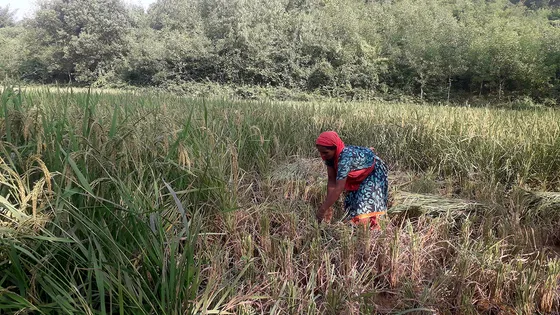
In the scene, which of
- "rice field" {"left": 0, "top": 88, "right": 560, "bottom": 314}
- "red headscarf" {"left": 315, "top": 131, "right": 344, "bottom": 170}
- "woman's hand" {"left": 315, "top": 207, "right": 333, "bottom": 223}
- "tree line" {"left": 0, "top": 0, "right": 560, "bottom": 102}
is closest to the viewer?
"rice field" {"left": 0, "top": 88, "right": 560, "bottom": 314}

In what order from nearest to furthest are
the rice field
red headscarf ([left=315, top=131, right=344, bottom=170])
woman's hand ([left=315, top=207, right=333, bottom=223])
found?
the rice field → woman's hand ([left=315, top=207, right=333, bottom=223]) → red headscarf ([left=315, top=131, right=344, bottom=170])

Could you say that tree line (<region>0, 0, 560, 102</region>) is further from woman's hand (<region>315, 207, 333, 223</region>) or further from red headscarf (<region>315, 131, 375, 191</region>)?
woman's hand (<region>315, 207, 333, 223</region>)

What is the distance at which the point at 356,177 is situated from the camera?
269 centimetres

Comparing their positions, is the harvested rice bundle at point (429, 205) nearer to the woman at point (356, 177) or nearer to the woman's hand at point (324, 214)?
the woman at point (356, 177)

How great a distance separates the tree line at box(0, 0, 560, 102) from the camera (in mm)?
16422

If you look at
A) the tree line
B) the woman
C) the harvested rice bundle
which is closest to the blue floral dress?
the woman

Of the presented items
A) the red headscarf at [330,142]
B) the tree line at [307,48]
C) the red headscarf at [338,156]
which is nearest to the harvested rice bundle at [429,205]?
the red headscarf at [338,156]

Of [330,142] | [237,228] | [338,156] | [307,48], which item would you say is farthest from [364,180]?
[307,48]

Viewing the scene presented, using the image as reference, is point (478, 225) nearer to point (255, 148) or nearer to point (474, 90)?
point (255, 148)

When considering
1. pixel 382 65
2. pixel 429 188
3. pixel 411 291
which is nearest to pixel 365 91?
pixel 382 65

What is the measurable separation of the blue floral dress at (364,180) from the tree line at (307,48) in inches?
608

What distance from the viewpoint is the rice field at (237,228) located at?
1146 mm

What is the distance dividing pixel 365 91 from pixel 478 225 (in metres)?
17.6

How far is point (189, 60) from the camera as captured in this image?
2141 centimetres
